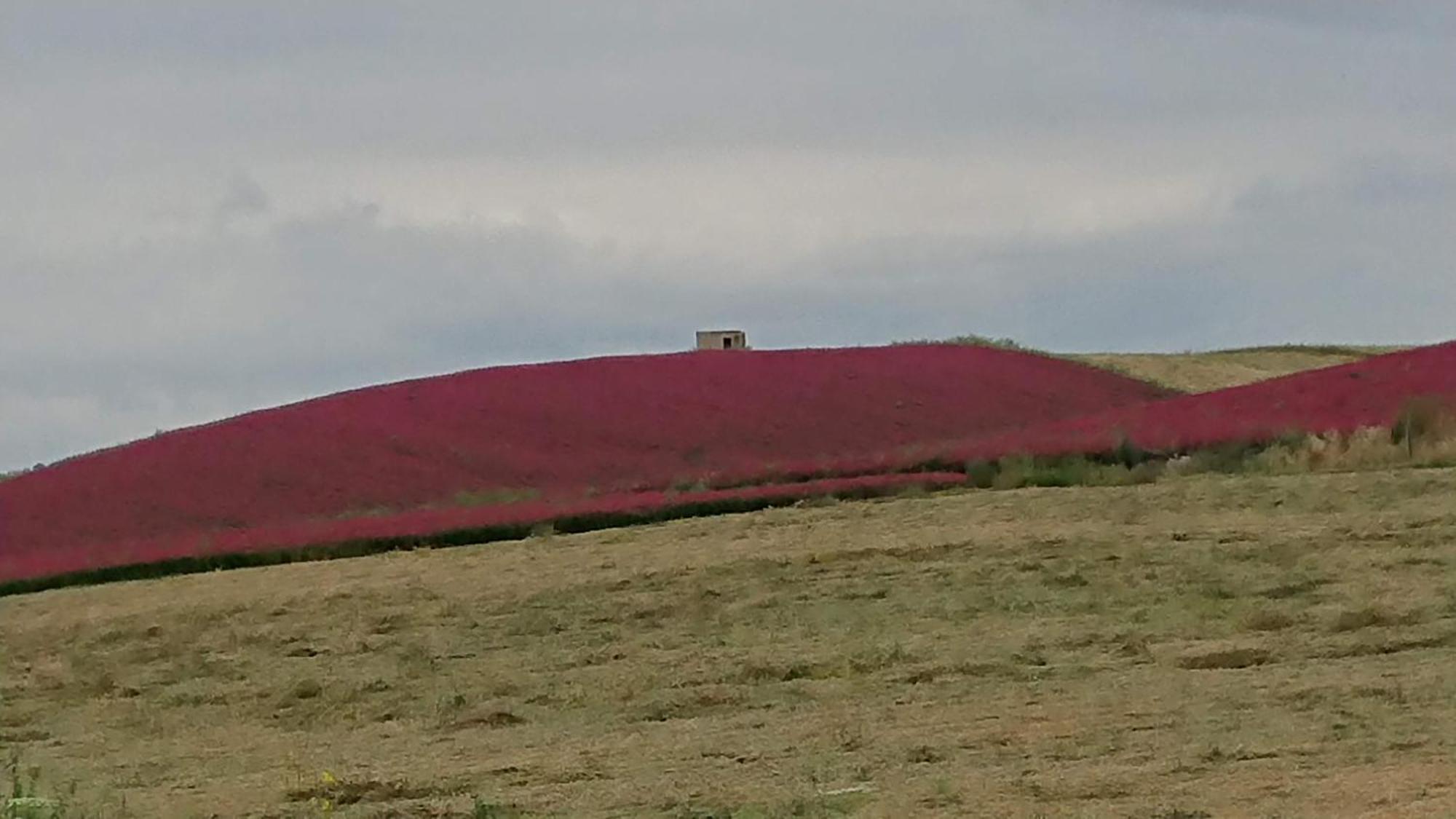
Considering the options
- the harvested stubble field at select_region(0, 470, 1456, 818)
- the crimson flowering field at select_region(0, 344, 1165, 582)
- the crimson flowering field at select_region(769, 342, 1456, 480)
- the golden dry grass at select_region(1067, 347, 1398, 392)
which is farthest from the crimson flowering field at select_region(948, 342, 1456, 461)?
the golden dry grass at select_region(1067, 347, 1398, 392)

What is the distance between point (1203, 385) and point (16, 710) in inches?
739

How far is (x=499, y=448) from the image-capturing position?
21.7 m

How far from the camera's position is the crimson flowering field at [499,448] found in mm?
18812

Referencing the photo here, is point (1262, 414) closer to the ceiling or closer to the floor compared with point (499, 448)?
closer to the floor

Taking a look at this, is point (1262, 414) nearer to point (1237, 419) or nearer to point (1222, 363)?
point (1237, 419)

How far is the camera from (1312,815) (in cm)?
703

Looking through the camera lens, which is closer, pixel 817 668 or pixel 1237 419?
pixel 817 668

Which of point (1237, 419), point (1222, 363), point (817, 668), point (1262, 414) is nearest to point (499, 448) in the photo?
point (1237, 419)

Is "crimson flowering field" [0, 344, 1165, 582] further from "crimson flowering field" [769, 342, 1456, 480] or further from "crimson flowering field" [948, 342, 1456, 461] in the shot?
"crimson flowering field" [948, 342, 1456, 461]

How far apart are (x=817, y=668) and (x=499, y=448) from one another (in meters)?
10.5

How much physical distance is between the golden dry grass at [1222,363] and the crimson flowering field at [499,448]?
322cm

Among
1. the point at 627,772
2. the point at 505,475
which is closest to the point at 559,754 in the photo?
the point at 627,772

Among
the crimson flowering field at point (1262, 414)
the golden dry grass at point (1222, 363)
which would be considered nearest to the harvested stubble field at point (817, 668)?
the crimson flowering field at point (1262, 414)

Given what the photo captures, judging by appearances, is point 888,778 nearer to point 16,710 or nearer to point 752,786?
point 752,786
